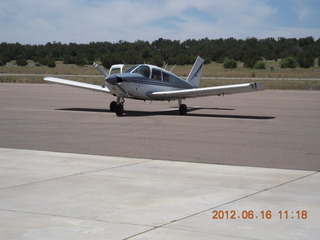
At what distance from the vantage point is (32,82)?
54.0m

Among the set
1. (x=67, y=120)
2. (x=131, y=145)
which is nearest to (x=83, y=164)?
(x=131, y=145)

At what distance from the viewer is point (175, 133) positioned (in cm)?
1773

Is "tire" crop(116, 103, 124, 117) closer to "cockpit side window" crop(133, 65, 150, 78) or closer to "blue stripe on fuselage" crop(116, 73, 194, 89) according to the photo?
"blue stripe on fuselage" crop(116, 73, 194, 89)

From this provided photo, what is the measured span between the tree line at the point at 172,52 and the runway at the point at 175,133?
54120 mm

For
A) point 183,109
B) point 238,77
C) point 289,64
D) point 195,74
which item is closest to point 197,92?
point 183,109

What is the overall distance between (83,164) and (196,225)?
4.82m

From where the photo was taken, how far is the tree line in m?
88.5

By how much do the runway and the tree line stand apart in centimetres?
5412

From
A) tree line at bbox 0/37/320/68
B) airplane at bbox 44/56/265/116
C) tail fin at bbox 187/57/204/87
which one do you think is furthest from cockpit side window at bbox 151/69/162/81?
tree line at bbox 0/37/320/68

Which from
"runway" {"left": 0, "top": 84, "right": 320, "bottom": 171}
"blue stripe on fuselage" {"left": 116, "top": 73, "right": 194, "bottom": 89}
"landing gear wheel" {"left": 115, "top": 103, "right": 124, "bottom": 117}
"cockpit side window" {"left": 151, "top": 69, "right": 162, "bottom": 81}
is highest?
"cockpit side window" {"left": 151, "top": 69, "right": 162, "bottom": 81}

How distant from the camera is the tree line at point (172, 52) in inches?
3484

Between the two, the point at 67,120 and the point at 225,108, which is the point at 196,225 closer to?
the point at 67,120

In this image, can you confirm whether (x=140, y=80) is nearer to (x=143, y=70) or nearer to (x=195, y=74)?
(x=143, y=70)

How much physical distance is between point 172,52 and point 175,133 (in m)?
102
